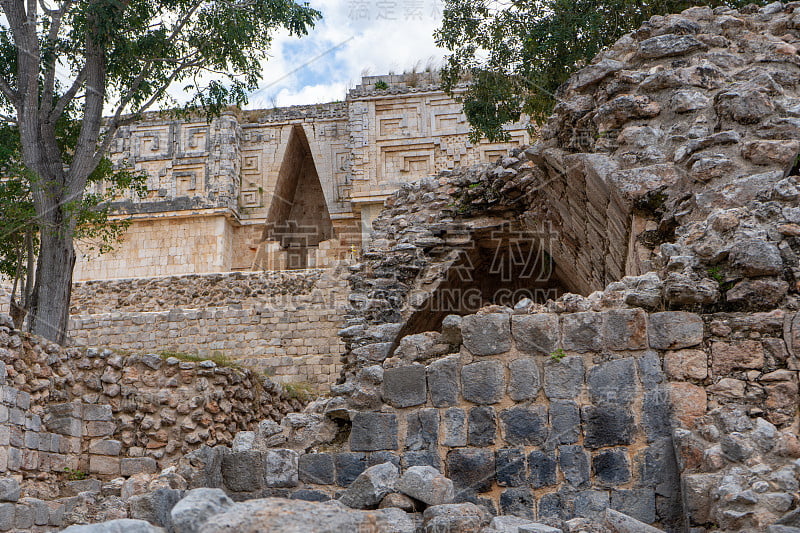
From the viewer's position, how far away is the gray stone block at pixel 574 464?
12.1 feet

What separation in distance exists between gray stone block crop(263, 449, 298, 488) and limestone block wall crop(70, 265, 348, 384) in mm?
8236

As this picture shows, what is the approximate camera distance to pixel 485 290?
9.38m

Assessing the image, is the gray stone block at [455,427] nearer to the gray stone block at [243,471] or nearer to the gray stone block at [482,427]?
the gray stone block at [482,427]

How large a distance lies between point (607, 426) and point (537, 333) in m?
0.55

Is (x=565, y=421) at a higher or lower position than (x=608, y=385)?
lower

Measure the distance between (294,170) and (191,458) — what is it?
52.9 feet

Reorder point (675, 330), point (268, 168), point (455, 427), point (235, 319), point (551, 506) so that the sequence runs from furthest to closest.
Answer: point (268, 168) < point (235, 319) < point (455, 427) < point (675, 330) < point (551, 506)

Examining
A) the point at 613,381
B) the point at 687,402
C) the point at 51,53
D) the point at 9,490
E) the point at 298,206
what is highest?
the point at 298,206

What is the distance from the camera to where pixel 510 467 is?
3775 mm

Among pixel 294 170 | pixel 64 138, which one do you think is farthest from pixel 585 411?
pixel 294 170

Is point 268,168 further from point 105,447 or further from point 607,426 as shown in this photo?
point 607,426

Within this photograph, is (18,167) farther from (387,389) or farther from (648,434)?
(648,434)

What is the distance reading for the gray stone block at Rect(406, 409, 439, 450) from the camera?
12.8ft

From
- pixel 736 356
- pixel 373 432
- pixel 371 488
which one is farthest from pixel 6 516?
pixel 736 356
